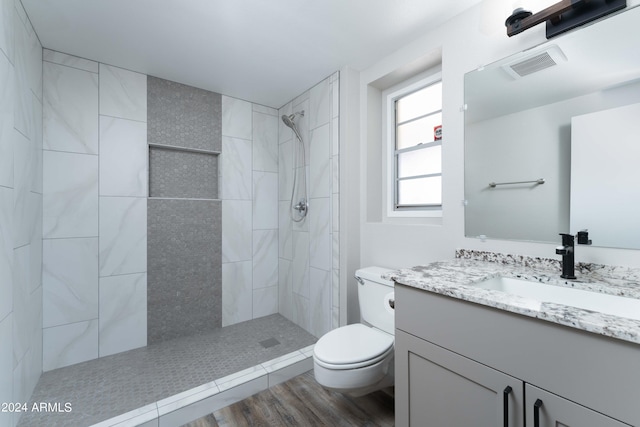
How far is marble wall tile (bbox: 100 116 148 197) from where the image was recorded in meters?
2.07

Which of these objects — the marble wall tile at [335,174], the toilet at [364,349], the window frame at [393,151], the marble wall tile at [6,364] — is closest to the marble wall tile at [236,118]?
the marble wall tile at [335,174]

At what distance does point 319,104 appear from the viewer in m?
2.35

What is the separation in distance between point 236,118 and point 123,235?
4.61 ft

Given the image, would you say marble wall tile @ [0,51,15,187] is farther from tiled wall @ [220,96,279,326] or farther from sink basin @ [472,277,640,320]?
sink basin @ [472,277,640,320]

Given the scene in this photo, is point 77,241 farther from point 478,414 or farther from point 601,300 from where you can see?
point 601,300

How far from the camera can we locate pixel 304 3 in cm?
146

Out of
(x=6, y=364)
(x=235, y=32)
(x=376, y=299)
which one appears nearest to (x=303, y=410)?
(x=376, y=299)

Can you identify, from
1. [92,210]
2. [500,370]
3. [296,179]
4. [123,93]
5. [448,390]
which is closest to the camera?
[500,370]

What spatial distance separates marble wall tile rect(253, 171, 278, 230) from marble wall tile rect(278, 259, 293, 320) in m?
0.44

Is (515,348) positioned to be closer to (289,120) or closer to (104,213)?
(289,120)

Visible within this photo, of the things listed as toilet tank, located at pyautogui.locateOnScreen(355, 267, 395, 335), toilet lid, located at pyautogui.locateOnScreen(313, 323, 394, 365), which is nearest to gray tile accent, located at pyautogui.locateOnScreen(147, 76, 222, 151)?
toilet tank, located at pyautogui.locateOnScreen(355, 267, 395, 335)

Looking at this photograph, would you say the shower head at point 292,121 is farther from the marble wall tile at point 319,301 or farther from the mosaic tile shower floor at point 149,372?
the mosaic tile shower floor at point 149,372

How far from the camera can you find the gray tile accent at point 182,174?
2.33m

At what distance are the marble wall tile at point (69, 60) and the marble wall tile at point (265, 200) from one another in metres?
1.42
